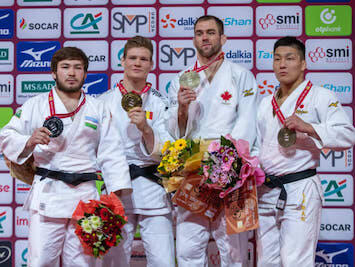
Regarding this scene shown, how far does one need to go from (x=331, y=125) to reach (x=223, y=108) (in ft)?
2.78

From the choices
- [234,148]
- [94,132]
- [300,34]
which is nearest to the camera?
[234,148]

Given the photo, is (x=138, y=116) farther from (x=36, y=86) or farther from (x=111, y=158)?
(x=36, y=86)

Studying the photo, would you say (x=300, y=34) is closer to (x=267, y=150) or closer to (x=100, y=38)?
(x=267, y=150)

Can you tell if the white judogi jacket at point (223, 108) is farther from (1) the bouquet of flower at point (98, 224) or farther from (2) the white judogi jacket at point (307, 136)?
(1) the bouquet of flower at point (98, 224)

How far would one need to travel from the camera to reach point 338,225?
4613 mm

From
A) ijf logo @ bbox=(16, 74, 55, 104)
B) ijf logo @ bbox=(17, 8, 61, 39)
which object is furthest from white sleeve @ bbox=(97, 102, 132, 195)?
ijf logo @ bbox=(17, 8, 61, 39)

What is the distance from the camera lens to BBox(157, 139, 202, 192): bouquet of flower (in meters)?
3.36

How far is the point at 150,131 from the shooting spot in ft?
11.8

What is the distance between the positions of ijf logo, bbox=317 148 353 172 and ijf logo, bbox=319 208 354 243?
0.43 meters

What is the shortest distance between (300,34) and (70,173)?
285cm

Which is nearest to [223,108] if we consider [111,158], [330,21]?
[111,158]

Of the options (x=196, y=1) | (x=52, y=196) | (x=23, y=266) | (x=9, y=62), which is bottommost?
(x=23, y=266)

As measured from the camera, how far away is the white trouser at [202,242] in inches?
136

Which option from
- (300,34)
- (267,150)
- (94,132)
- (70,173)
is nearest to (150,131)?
(94,132)
